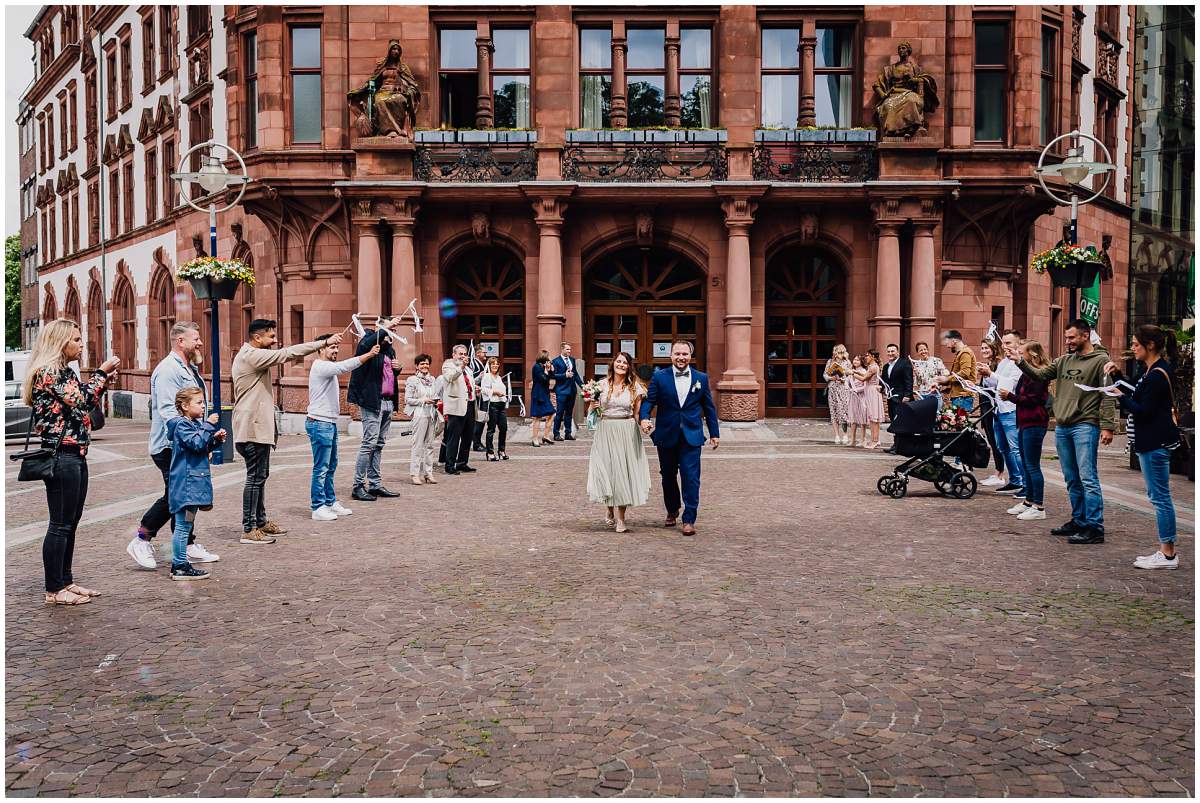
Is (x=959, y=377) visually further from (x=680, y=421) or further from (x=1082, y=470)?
(x=680, y=421)

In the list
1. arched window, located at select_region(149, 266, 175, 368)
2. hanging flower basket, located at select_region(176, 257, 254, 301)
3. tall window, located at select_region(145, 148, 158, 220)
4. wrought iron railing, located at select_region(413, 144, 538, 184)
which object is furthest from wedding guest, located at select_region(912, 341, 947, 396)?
tall window, located at select_region(145, 148, 158, 220)

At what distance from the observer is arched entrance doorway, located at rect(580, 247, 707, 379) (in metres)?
27.1

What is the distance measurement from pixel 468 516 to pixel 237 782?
716cm

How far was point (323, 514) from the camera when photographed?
1115cm

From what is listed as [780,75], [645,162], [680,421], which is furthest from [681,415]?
[780,75]

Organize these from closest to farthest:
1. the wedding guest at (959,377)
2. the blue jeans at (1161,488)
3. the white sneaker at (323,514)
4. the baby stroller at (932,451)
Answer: the blue jeans at (1161,488), the white sneaker at (323,514), the baby stroller at (932,451), the wedding guest at (959,377)

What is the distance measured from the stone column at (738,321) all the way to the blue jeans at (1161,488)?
655 inches

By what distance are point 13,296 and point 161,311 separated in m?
51.8

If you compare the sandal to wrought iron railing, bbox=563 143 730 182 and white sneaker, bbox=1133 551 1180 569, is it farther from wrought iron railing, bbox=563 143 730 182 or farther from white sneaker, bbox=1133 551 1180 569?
wrought iron railing, bbox=563 143 730 182

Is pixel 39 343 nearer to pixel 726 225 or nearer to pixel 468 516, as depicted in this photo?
pixel 468 516

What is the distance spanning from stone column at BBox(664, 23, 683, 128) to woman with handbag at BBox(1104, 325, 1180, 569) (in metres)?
19.2

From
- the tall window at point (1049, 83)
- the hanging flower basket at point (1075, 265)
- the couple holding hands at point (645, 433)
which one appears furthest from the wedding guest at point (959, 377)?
the tall window at point (1049, 83)

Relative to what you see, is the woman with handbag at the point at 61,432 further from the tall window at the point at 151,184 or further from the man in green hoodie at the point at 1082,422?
the tall window at the point at 151,184

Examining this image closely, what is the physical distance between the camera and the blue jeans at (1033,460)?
429 inches
